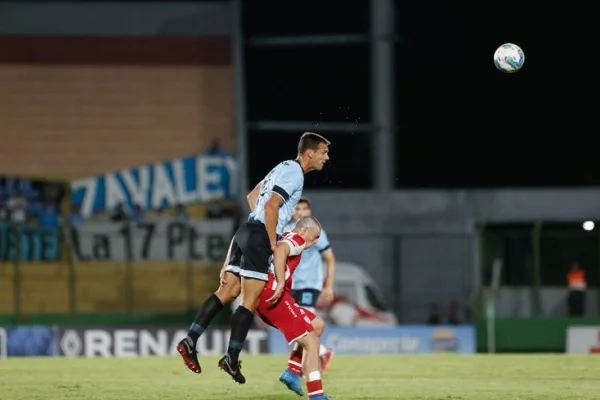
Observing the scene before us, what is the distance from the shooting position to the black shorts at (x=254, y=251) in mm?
12492

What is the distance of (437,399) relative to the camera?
41.7ft

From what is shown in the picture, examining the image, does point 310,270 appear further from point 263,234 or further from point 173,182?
point 173,182

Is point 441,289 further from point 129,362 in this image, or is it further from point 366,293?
point 129,362

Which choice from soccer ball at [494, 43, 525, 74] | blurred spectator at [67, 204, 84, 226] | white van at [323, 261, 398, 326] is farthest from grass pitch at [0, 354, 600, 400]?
blurred spectator at [67, 204, 84, 226]

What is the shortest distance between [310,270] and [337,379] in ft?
5.76

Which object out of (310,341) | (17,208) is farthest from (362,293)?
(310,341)

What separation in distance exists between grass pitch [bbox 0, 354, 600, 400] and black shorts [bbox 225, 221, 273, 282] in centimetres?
124

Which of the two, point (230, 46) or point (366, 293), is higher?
point (230, 46)

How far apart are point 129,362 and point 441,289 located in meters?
15.8

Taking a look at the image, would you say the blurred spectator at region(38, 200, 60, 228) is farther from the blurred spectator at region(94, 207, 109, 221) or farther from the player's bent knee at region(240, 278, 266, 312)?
the player's bent knee at region(240, 278, 266, 312)

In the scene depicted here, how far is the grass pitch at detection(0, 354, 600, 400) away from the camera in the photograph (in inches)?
517

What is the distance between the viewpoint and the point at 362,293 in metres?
30.1

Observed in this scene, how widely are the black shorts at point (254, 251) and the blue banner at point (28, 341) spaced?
13147 mm

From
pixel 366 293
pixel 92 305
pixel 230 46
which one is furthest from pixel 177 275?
pixel 230 46
